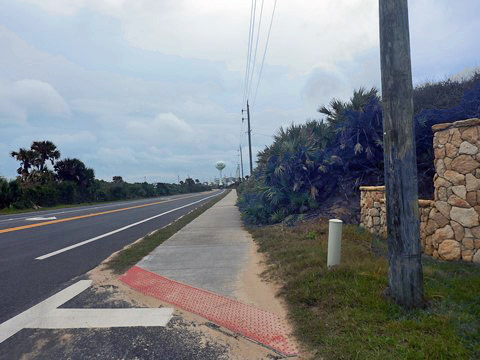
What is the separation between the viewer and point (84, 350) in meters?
3.15

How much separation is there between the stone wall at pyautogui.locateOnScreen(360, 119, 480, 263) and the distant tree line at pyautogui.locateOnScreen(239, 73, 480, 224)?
6.52 ft

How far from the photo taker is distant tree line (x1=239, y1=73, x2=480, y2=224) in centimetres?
790

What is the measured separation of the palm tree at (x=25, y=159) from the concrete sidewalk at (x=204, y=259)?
29.7m

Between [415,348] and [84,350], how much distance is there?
3059 mm

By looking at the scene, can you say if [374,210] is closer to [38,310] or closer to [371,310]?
[371,310]

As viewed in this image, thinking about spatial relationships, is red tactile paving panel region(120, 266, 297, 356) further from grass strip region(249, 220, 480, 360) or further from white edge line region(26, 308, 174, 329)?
white edge line region(26, 308, 174, 329)

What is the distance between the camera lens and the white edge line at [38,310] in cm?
363

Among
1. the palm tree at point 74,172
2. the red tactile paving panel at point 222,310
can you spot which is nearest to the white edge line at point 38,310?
the red tactile paving panel at point 222,310

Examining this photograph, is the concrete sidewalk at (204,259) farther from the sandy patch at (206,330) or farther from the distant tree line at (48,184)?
the distant tree line at (48,184)

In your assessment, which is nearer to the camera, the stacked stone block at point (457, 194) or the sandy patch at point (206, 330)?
the sandy patch at point (206, 330)

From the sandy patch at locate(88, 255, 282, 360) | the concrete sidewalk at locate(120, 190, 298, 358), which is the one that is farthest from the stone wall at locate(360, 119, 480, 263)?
the sandy patch at locate(88, 255, 282, 360)

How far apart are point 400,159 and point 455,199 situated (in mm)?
2373

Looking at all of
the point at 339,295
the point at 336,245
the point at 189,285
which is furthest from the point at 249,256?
the point at 339,295

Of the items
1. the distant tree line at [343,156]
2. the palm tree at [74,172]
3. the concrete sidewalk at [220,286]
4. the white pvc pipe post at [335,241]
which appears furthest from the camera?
the palm tree at [74,172]
